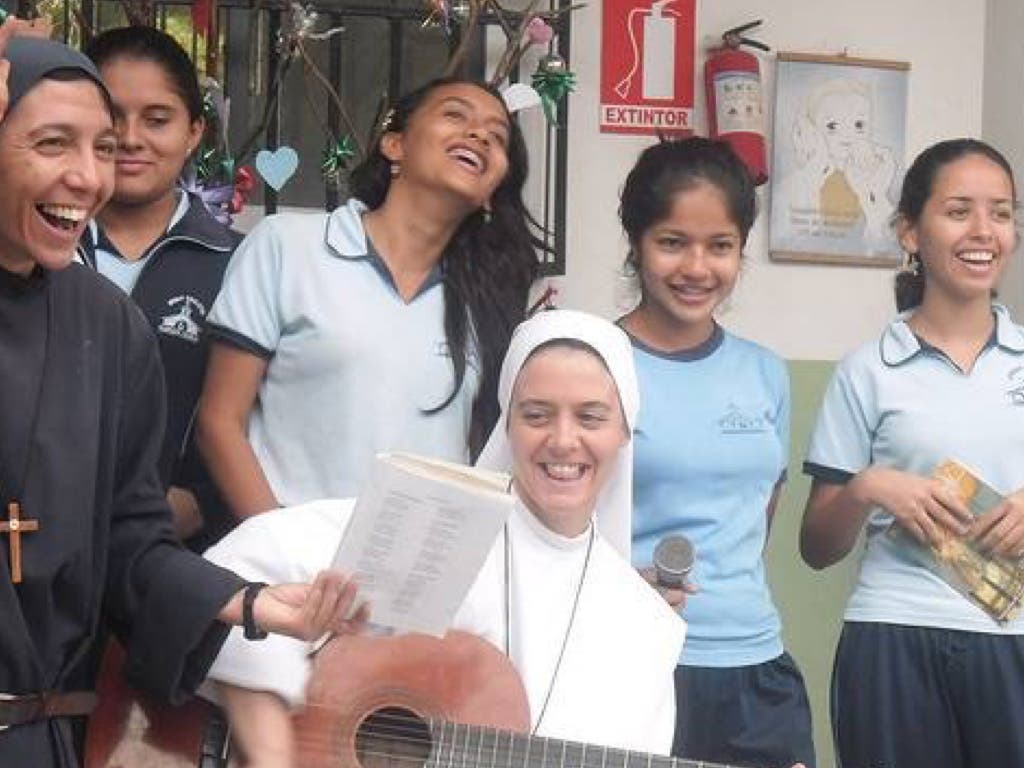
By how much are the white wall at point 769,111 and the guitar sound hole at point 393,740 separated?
236 centimetres

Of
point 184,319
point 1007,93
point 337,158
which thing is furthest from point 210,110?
point 1007,93

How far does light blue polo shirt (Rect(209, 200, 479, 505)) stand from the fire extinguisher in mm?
1841

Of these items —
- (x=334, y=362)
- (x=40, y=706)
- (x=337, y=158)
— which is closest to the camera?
(x=40, y=706)

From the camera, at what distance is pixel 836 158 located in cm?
559

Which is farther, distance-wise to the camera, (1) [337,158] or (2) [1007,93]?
(2) [1007,93]

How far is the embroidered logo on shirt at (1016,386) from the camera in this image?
12.8ft

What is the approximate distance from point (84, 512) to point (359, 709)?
23.4 inches

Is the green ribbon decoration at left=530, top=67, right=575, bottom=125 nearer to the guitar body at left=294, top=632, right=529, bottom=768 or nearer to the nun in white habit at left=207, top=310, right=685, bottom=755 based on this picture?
the nun in white habit at left=207, top=310, right=685, bottom=755

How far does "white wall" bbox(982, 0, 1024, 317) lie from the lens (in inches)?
220

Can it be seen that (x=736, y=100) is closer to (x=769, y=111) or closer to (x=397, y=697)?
(x=769, y=111)

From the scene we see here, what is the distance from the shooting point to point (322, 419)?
12.0 feet

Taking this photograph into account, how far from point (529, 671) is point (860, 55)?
9.77ft

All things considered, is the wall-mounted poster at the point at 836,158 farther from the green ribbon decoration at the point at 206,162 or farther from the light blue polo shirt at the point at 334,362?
the light blue polo shirt at the point at 334,362

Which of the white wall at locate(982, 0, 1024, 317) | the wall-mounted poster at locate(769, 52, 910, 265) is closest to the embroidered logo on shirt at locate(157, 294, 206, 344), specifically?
the wall-mounted poster at locate(769, 52, 910, 265)
